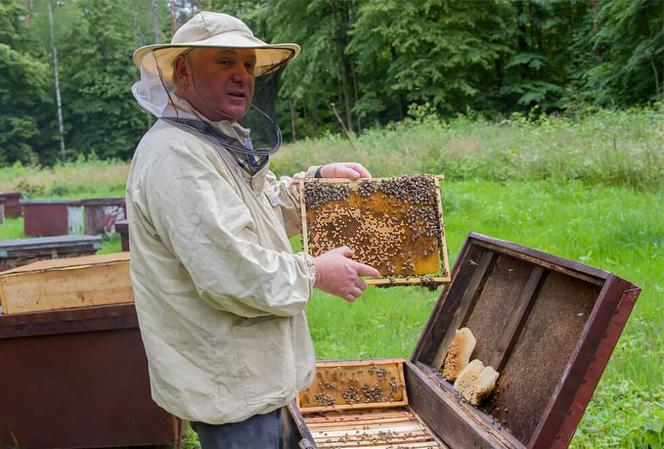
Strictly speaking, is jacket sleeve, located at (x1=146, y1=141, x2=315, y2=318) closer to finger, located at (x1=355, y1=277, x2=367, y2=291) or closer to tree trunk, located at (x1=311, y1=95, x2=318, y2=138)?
finger, located at (x1=355, y1=277, x2=367, y2=291)

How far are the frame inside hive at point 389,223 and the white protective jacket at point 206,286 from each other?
97cm

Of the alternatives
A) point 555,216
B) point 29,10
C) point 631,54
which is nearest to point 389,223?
point 555,216

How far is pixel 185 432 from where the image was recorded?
4.17 m

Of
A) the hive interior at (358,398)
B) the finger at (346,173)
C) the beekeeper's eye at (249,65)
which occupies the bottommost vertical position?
the hive interior at (358,398)

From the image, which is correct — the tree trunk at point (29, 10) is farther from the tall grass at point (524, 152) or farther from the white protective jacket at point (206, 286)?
the white protective jacket at point (206, 286)

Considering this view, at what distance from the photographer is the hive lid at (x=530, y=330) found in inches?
90.0

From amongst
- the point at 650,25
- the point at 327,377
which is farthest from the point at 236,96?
the point at 650,25

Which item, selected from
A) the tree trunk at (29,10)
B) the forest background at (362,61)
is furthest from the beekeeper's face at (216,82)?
the tree trunk at (29,10)

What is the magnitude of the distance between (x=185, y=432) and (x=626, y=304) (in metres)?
2.83

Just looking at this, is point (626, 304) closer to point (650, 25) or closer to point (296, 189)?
point (296, 189)

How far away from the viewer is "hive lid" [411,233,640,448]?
7.50 ft

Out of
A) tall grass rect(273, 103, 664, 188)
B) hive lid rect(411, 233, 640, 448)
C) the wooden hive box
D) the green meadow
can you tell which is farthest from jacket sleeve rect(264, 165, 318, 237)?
tall grass rect(273, 103, 664, 188)

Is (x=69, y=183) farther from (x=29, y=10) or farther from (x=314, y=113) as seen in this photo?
(x=29, y=10)

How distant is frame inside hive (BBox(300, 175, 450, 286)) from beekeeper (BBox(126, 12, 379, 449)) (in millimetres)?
813
